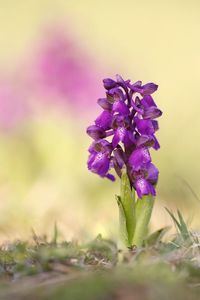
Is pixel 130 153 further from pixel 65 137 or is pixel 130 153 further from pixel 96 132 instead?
pixel 65 137

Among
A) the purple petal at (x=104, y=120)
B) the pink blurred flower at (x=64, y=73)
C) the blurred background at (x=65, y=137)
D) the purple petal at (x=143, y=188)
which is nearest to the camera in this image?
the purple petal at (x=143, y=188)

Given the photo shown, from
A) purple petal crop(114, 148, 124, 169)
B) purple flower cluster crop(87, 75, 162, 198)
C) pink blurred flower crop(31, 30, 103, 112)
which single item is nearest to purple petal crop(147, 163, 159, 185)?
purple flower cluster crop(87, 75, 162, 198)

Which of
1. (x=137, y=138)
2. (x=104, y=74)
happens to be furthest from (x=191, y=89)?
(x=137, y=138)

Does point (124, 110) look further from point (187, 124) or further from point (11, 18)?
point (11, 18)

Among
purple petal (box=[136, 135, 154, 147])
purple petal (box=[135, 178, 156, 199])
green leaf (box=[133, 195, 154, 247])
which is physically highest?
purple petal (box=[136, 135, 154, 147])

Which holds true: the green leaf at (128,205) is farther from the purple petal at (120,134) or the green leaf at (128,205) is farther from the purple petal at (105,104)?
the purple petal at (105,104)

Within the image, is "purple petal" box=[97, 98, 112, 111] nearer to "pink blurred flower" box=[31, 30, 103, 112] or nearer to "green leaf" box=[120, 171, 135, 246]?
"green leaf" box=[120, 171, 135, 246]

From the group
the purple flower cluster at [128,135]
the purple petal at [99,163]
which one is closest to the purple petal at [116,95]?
the purple flower cluster at [128,135]

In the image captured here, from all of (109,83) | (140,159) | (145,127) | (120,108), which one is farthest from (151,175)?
(109,83)
